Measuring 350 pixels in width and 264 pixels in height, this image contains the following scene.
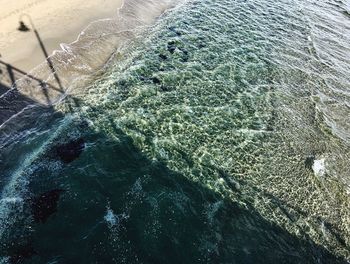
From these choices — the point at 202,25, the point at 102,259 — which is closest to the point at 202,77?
the point at 202,25

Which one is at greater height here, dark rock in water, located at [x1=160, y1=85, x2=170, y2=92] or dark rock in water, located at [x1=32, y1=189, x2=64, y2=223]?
dark rock in water, located at [x1=160, y1=85, x2=170, y2=92]

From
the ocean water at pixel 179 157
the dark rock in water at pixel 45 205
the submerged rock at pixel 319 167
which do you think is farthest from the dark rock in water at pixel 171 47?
the dark rock in water at pixel 45 205

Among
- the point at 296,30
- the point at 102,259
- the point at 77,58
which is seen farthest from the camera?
the point at 296,30

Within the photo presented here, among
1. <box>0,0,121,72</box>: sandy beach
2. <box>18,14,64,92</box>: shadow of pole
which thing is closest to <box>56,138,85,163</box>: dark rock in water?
<box>18,14,64,92</box>: shadow of pole

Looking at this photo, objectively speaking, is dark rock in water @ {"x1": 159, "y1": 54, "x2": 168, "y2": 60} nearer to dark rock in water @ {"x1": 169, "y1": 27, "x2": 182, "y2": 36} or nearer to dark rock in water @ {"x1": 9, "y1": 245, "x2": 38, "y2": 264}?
dark rock in water @ {"x1": 169, "y1": 27, "x2": 182, "y2": 36}

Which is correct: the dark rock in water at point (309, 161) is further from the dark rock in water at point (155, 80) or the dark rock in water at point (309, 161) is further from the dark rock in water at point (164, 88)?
the dark rock in water at point (155, 80)

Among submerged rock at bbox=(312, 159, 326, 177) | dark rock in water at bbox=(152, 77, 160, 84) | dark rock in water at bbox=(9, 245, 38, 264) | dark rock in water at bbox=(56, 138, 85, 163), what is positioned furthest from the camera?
dark rock in water at bbox=(152, 77, 160, 84)

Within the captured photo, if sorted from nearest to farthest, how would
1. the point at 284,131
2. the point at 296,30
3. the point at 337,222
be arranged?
the point at 337,222
the point at 284,131
the point at 296,30

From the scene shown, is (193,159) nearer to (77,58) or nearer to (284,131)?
(284,131)
